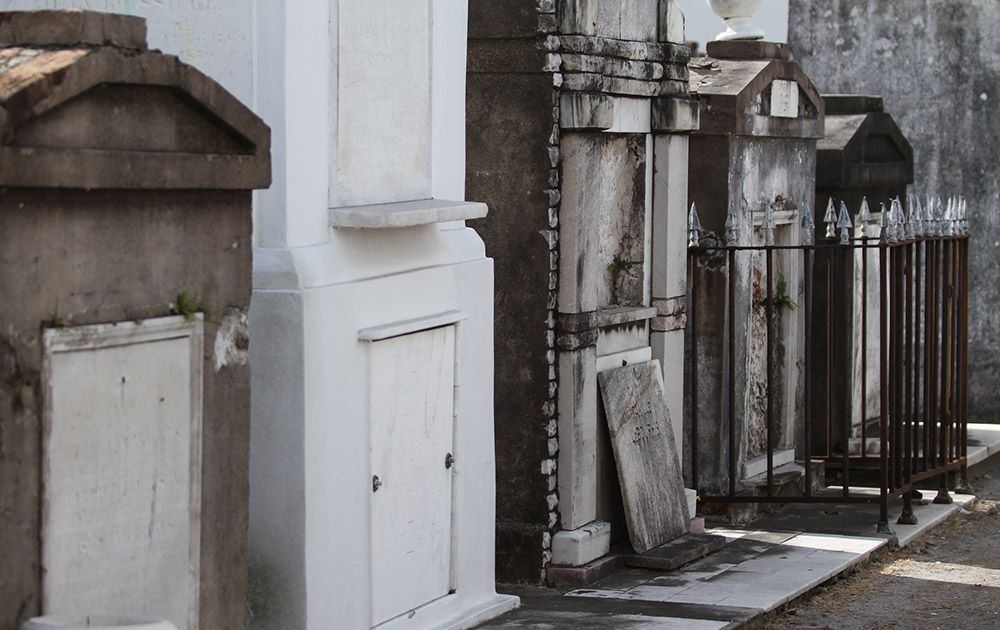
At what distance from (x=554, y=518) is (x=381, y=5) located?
2.92 meters

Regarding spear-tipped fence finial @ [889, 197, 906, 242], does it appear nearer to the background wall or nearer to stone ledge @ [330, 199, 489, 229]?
stone ledge @ [330, 199, 489, 229]

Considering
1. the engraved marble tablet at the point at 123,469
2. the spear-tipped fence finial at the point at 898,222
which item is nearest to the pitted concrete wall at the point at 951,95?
the spear-tipped fence finial at the point at 898,222

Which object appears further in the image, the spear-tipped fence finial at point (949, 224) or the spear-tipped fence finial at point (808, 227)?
the spear-tipped fence finial at point (949, 224)

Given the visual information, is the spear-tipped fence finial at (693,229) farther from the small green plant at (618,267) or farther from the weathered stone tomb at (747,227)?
the small green plant at (618,267)

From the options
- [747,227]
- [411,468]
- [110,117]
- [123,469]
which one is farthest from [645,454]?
[110,117]

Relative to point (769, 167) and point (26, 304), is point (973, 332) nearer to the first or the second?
point (769, 167)

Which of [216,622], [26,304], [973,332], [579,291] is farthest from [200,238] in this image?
[973,332]

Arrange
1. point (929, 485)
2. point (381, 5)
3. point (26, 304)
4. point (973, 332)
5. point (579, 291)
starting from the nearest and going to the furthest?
1. point (26, 304)
2. point (381, 5)
3. point (579, 291)
4. point (929, 485)
5. point (973, 332)

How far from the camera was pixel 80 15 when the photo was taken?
4.87 meters

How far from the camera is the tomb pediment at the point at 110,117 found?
14.9 ft

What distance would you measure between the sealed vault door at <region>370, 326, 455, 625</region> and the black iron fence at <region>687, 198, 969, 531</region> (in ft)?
9.45

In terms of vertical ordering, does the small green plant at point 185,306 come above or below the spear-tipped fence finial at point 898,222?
below

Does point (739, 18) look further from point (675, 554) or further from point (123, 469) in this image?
point (123, 469)

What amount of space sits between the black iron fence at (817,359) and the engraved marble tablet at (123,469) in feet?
16.1
